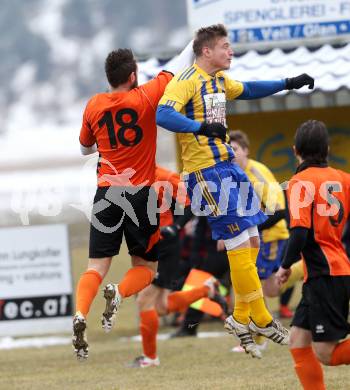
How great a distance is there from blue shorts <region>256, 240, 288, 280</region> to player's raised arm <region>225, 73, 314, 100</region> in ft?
8.71

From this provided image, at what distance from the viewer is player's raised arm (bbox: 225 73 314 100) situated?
7.27 m

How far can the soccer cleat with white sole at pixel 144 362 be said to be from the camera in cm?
931

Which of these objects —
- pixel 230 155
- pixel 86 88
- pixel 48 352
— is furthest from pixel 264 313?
pixel 86 88

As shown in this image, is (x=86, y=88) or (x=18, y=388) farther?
(x=86, y=88)

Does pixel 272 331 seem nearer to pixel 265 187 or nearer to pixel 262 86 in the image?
pixel 262 86

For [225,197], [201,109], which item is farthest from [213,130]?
[225,197]

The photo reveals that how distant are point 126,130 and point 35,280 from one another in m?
4.83

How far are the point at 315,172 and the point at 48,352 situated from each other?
5.21m

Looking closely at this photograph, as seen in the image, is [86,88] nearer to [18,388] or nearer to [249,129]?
[249,129]

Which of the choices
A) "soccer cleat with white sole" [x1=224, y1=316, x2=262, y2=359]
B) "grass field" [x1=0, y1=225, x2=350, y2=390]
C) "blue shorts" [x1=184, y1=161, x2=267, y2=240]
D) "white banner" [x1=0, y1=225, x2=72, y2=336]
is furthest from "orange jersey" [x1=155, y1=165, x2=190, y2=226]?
"white banner" [x1=0, y1=225, x2=72, y2=336]

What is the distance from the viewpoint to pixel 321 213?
628 centimetres

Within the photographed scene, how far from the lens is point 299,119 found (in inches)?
496

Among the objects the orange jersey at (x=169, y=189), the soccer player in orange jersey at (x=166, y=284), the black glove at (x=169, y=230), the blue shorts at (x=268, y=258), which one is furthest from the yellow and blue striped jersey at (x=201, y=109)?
the blue shorts at (x=268, y=258)

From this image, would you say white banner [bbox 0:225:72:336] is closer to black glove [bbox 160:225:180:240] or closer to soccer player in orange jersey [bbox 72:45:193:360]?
black glove [bbox 160:225:180:240]
